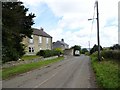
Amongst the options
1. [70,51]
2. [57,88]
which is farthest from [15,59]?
[70,51]

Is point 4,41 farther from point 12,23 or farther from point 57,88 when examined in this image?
point 57,88

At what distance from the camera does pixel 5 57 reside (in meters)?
33.5

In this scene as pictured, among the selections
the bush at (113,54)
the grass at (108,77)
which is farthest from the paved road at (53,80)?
the bush at (113,54)

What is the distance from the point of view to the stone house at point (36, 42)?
66.3 meters

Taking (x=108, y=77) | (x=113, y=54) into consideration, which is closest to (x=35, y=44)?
(x=113, y=54)

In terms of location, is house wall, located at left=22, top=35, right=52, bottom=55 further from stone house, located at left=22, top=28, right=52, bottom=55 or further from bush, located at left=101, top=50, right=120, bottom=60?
bush, located at left=101, top=50, right=120, bottom=60

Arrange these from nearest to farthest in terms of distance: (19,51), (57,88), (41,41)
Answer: (57,88)
(19,51)
(41,41)

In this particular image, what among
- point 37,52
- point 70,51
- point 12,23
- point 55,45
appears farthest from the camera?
point 55,45

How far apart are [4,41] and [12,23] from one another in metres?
2.84

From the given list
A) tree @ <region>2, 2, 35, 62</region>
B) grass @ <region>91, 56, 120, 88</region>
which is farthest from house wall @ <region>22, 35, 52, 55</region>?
grass @ <region>91, 56, 120, 88</region>

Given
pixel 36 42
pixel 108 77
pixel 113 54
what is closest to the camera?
pixel 108 77

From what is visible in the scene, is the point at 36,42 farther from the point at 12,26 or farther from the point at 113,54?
the point at 12,26

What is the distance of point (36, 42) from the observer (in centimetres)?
7044

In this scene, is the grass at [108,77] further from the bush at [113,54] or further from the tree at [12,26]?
the tree at [12,26]
